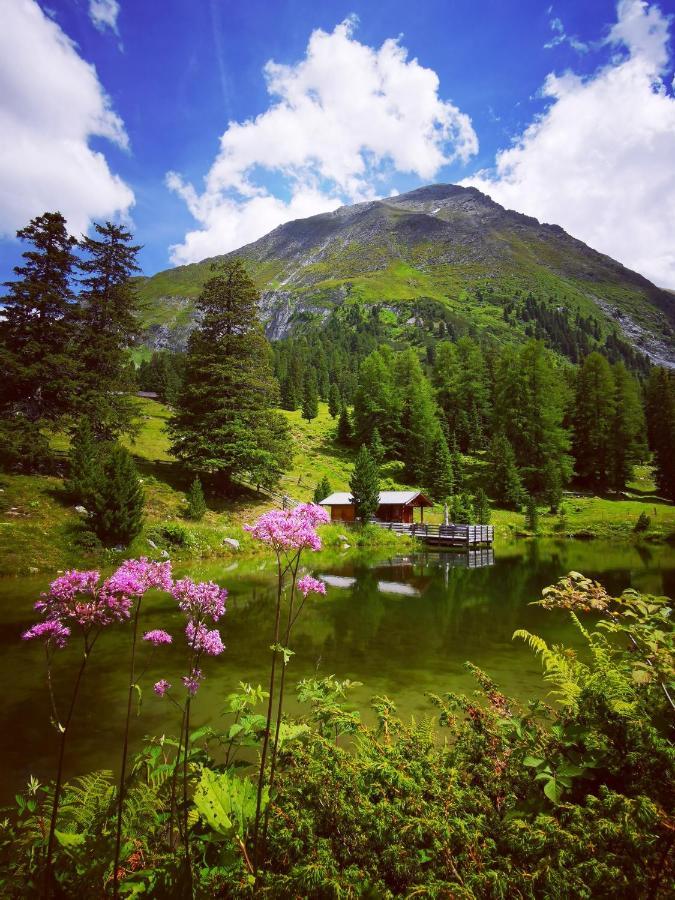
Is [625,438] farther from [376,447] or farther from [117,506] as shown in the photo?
[117,506]

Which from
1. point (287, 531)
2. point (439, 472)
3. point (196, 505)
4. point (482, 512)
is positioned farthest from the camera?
point (439, 472)

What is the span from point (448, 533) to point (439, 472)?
15.6 metres

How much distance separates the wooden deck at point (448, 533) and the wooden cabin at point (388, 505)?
253 centimetres

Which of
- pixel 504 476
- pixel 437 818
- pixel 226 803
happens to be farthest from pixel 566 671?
pixel 504 476

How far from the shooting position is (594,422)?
58.0 metres

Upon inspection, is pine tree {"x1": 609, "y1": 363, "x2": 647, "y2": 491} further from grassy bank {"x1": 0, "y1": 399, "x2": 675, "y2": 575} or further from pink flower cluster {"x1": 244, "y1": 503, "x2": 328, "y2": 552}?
pink flower cluster {"x1": 244, "y1": 503, "x2": 328, "y2": 552}

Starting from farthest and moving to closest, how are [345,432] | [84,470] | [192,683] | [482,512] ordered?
[345,432] < [482,512] < [84,470] < [192,683]

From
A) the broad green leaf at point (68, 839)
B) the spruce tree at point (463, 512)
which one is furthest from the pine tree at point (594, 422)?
the broad green leaf at point (68, 839)

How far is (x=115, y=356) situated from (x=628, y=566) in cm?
3225

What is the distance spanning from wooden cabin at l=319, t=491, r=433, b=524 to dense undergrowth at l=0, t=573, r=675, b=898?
35.5m

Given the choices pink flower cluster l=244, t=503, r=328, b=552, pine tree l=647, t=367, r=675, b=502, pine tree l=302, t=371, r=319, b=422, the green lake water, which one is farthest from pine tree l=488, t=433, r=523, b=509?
pink flower cluster l=244, t=503, r=328, b=552

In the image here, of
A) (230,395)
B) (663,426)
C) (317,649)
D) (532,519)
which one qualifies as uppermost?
(663,426)

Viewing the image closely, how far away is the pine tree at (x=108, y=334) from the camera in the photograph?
27906mm

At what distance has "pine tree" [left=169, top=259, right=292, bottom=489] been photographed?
102 feet
